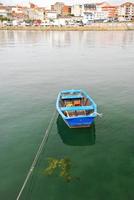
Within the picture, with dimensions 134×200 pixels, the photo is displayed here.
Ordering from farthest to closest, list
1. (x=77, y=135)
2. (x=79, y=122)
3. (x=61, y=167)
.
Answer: (x=79, y=122), (x=77, y=135), (x=61, y=167)

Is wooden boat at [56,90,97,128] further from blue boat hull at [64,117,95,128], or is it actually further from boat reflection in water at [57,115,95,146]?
boat reflection in water at [57,115,95,146]

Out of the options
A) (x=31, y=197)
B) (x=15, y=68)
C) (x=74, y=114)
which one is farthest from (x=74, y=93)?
(x=15, y=68)

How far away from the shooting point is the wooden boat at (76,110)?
18.8 meters

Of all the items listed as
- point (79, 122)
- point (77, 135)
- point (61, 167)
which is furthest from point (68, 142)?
point (61, 167)

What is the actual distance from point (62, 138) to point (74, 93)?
27.7 ft

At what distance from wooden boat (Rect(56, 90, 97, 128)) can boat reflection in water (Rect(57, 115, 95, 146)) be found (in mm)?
440

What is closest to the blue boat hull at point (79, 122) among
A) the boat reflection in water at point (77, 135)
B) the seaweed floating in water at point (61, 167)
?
the boat reflection in water at point (77, 135)

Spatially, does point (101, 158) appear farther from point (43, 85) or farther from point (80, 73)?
point (80, 73)

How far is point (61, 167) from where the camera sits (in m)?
15.0

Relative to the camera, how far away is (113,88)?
31000mm

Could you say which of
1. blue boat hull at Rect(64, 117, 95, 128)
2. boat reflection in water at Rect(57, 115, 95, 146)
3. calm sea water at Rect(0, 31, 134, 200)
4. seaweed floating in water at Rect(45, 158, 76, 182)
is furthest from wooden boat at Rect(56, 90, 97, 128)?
seaweed floating in water at Rect(45, 158, 76, 182)

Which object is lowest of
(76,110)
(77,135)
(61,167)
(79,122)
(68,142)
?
(61,167)

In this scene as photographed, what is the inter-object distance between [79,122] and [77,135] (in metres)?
1.06

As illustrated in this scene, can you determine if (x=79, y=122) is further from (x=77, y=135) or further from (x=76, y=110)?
(x=76, y=110)
